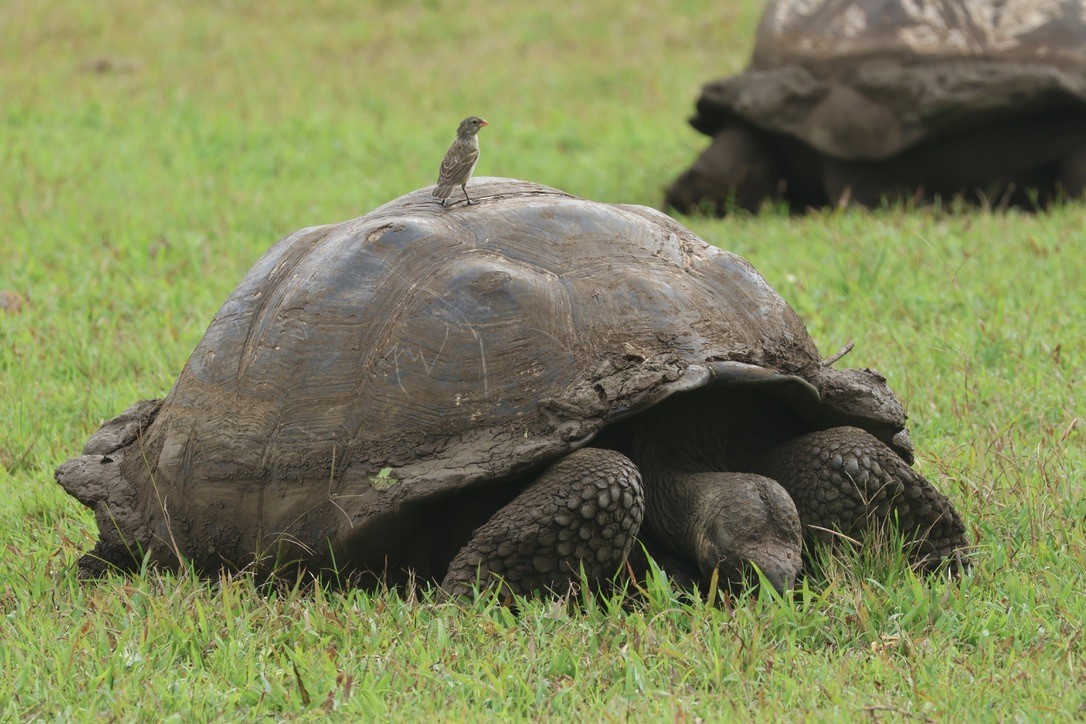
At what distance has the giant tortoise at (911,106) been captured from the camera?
26.5ft

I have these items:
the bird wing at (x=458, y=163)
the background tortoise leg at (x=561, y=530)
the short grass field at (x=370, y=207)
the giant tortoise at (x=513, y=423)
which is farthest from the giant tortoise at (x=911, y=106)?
the background tortoise leg at (x=561, y=530)

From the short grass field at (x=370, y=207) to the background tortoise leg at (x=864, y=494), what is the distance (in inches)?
5.0

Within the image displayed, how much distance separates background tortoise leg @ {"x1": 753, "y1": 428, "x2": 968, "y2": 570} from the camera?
3.53 meters

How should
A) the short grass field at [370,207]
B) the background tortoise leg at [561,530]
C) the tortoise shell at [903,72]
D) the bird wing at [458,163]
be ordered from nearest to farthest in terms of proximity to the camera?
the short grass field at [370,207] → the background tortoise leg at [561,530] → the bird wing at [458,163] → the tortoise shell at [903,72]

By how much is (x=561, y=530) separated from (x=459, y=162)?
1.18m

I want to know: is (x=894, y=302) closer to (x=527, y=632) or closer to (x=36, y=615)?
(x=527, y=632)

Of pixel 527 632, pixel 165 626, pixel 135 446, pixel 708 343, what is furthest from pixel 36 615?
pixel 708 343

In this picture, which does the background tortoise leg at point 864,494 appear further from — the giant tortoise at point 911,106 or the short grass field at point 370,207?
the giant tortoise at point 911,106

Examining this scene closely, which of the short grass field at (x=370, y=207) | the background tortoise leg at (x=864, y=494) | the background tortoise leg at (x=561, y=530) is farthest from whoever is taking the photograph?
the background tortoise leg at (x=864, y=494)

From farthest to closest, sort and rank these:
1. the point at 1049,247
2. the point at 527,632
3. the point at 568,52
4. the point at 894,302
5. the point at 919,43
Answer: the point at 568,52, the point at 919,43, the point at 1049,247, the point at 894,302, the point at 527,632

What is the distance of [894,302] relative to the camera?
6180 millimetres

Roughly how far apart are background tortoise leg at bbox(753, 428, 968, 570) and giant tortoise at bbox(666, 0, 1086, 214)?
4742mm


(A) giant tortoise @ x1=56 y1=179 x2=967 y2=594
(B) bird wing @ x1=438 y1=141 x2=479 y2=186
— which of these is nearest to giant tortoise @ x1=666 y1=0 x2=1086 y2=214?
(A) giant tortoise @ x1=56 y1=179 x2=967 y2=594

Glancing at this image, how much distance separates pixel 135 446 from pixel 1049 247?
4.52m
